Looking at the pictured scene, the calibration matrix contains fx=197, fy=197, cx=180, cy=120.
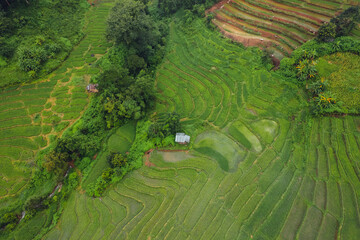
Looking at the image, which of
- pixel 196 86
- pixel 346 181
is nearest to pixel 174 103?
pixel 196 86

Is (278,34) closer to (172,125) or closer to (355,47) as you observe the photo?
(355,47)

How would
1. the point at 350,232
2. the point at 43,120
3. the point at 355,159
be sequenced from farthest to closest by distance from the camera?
the point at 43,120
the point at 355,159
the point at 350,232

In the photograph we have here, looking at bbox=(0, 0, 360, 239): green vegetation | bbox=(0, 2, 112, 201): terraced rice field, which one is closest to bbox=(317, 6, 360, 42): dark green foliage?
bbox=(0, 0, 360, 239): green vegetation

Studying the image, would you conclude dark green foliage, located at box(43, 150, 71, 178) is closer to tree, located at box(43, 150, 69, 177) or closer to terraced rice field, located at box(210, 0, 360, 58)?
tree, located at box(43, 150, 69, 177)

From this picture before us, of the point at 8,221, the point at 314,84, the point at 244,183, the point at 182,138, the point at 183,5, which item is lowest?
the point at 244,183

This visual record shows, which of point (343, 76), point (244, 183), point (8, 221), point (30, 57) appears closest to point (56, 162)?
point (8, 221)

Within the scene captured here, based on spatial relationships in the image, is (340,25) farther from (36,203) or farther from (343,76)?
(36,203)
